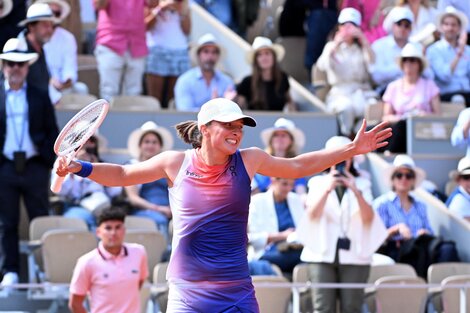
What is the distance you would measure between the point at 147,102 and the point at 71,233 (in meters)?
3.50

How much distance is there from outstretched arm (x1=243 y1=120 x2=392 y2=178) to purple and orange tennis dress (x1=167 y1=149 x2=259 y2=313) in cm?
13

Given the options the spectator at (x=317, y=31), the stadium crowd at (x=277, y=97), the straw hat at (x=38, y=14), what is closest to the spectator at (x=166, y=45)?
the stadium crowd at (x=277, y=97)

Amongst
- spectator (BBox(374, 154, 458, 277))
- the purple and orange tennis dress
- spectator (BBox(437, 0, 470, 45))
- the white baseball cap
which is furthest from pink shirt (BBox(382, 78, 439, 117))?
the white baseball cap

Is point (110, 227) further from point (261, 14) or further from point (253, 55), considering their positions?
point (261, 14)

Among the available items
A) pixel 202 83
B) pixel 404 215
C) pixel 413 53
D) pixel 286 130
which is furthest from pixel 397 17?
pixel 404 215

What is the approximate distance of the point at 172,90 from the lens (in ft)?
50.7

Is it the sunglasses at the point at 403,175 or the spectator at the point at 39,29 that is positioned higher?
the spectator at the point at 39,29

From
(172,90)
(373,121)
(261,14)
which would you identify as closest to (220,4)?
(261,14)

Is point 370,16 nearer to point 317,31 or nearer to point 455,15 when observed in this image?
point 317,31

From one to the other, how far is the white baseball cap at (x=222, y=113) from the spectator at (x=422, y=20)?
9.23 m

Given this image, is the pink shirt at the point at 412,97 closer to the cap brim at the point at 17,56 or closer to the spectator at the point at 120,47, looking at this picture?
the spectator at the point at 120,47

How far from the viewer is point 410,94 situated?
574 inches

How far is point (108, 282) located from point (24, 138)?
8.11 ft

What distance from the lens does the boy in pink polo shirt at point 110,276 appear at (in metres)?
9.89
